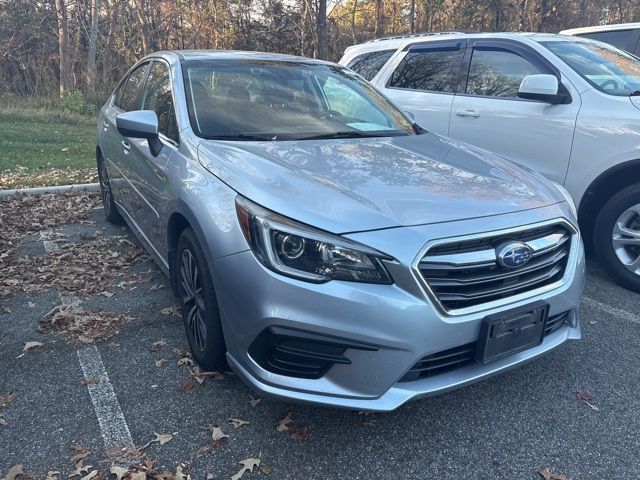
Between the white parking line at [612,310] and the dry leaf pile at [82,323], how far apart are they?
3256mm

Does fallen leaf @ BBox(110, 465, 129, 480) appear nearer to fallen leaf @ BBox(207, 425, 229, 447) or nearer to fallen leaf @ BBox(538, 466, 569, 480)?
Answer: fallen leaf @ BBox(207, 425, 229, 447)

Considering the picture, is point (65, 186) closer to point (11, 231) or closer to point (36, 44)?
point (11, 231)

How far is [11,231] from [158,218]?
2.92 metres

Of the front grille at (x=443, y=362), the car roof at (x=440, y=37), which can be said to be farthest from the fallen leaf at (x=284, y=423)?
the car roof at (x=440, y=37)

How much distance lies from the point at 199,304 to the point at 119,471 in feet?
2.81

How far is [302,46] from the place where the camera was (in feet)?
67.2

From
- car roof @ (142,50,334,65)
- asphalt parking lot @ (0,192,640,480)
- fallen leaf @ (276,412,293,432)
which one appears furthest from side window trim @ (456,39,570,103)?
fallen leaf @ (276,412,293,432)

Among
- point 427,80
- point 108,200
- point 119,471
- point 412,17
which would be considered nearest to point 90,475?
point 119,471

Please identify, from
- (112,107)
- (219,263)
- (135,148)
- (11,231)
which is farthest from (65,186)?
(219,263)

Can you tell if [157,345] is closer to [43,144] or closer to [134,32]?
[43,144]

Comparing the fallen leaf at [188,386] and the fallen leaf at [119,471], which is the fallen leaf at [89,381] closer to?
the fallen leaf at [188,386]

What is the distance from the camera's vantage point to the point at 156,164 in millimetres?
3311

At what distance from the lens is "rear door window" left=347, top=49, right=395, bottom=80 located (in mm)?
6014

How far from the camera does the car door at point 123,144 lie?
13.4ft
